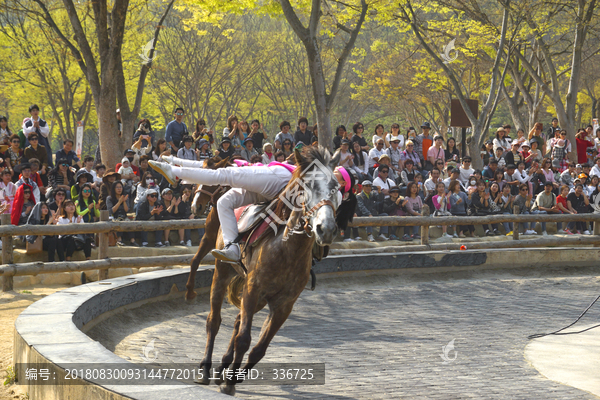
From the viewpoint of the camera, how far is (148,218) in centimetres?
1354

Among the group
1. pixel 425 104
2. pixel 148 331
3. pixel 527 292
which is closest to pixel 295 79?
pixel 425 104

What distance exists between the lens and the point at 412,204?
51.7 feet

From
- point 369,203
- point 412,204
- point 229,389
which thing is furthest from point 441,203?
point 229,389

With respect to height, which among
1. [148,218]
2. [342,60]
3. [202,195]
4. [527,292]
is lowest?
[527,292]

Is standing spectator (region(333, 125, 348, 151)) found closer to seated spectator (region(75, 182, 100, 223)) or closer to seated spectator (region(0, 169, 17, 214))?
seated spectator (region(75, 182, 100, 223))

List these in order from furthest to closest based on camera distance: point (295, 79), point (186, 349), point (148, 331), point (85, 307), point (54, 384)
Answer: point (295, 79), point (148, 331), point (186, 349), point (85, 307), point (54, 384)

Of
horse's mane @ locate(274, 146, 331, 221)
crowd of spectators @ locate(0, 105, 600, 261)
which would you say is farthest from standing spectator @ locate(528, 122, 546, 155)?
horse's mane @ locate(274, 146, 331, 221)

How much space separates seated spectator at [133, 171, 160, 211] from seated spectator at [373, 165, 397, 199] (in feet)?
17.7

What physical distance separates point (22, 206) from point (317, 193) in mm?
9159

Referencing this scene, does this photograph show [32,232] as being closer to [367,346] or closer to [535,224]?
[367,346]

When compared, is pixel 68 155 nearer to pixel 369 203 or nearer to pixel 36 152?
pixel 36 152

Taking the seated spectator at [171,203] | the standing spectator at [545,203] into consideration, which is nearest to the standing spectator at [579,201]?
the standing spectator at [545,203]

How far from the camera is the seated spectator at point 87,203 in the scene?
42.8ft

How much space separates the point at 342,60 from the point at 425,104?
2421cm
